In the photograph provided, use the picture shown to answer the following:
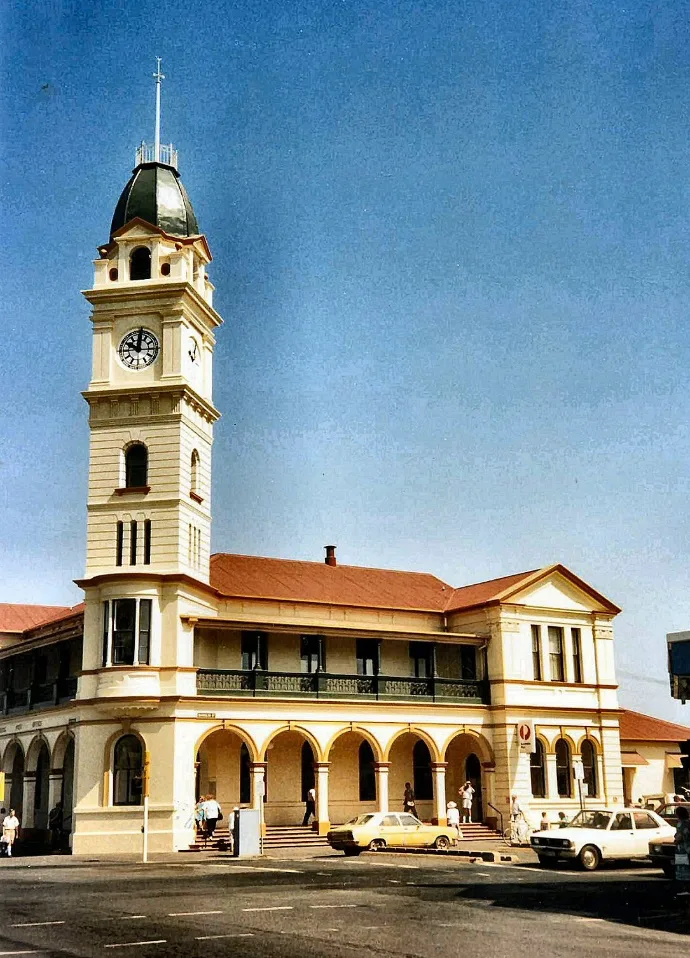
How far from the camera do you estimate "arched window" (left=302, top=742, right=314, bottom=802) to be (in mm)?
40406

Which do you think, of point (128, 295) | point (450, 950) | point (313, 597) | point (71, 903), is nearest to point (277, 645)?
point (313, 597)

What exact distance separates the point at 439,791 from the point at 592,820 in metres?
12.2

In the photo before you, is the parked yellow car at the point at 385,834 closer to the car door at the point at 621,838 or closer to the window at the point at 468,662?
the car door at the point at 621,838

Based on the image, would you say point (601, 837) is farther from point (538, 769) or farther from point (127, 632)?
point (127, 632)

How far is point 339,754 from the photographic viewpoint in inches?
1625

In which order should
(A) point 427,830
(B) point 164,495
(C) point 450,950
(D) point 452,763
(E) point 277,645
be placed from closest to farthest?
1. (C) point 450,950
2. (A) point 427,830
3. (B) point 164,495
4. (E) point 277,645
5. (D) point 452,763

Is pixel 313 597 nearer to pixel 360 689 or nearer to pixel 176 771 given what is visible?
pixel 360 689

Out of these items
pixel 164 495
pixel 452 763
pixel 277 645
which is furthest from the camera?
pixel 452 763

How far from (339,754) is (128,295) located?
59.3ft

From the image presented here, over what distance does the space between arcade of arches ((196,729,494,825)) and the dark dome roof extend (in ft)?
59.4

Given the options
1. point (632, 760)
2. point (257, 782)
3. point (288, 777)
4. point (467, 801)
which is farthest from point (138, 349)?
point (632, 760)

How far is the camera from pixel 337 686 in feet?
130

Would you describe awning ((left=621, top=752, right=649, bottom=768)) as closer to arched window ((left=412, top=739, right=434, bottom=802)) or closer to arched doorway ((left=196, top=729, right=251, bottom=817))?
arched window ((left=412, top=739, right=434, bottom=802))

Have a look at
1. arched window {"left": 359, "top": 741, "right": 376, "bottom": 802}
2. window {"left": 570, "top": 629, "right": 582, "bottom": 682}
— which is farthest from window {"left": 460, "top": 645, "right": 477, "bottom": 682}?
arched window {"left": 359, "top": 741, "right": 376, "bottom": 802}
